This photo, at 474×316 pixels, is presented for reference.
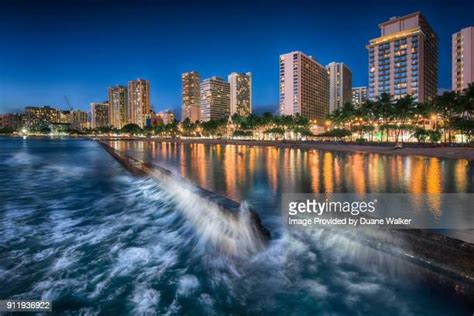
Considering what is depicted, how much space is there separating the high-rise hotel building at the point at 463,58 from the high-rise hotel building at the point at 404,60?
8.92m

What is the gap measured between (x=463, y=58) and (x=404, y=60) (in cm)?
2850

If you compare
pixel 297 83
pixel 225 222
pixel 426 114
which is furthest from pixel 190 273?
pixel 297 83

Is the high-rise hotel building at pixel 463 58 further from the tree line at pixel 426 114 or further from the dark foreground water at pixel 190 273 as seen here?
the dark foreground water at pixel 190 273

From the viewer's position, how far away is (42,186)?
20.6 meters

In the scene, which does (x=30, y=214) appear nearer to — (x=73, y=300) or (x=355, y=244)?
(x=73, y=300)

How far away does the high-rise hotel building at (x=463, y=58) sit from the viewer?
132m

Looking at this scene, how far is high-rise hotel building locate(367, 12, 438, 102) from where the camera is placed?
131625 millimetres

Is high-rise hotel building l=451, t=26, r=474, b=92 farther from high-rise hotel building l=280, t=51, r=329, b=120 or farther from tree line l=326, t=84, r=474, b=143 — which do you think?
high-rise hotel building l=280, t=51, r=329, b=120

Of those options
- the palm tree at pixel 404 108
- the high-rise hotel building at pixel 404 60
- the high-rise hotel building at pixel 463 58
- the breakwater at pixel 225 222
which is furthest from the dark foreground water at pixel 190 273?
the high-rise hotel building at pixel 463 58

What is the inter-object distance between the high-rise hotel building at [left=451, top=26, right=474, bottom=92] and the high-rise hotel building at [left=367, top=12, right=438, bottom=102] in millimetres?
8922

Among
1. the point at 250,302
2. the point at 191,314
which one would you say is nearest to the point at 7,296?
the point at 191,314

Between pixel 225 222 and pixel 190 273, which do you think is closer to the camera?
pixel 190 273

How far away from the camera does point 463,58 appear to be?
137m

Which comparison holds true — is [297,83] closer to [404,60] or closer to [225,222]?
[404,60]
